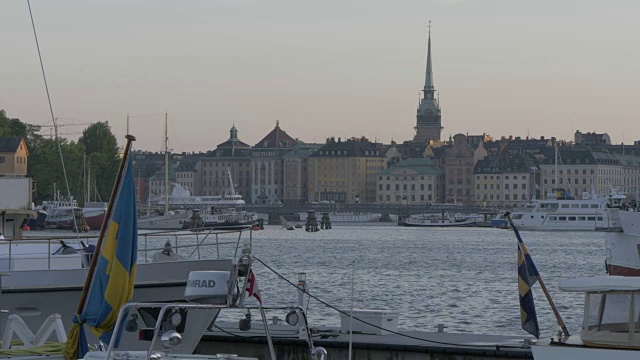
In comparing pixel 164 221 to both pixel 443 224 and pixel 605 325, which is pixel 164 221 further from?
pixel 605 325

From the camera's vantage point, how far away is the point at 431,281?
62375mm

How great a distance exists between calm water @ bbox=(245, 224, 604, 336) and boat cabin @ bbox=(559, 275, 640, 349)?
12.8 meters

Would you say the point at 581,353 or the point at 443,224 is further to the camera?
the point at 443,224

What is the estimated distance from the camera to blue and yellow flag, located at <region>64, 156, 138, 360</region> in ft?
56.6

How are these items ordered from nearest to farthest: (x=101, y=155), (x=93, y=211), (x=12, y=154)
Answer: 1. (x=12, y=154)
2. (x=93, y=211)
3. (x=101, y=155)

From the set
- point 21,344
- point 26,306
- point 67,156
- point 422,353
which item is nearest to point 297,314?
point 21,344

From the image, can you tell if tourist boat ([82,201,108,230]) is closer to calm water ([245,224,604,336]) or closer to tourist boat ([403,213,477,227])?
calm water ([245,224,604,336])

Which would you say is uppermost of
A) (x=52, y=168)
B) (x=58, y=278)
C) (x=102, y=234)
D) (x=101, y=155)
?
(x=101, y=155)

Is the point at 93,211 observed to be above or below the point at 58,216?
above

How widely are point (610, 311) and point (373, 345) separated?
7.21m

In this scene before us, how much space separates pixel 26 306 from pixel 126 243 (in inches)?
269

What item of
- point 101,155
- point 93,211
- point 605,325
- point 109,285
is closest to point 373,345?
point 109,285

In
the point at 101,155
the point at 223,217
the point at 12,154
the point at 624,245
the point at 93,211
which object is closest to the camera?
the point at 624,245

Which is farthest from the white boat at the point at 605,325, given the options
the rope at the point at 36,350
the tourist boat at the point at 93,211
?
the tourist boat at the point at 93,211
